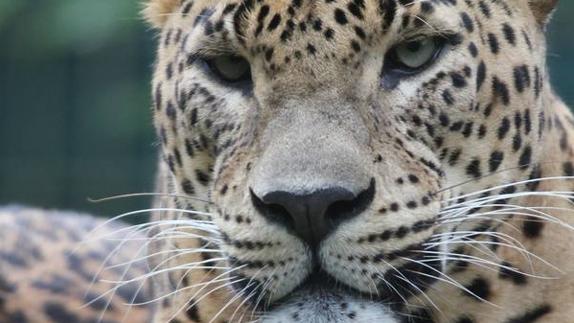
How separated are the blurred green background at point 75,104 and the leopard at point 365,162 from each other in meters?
6.59

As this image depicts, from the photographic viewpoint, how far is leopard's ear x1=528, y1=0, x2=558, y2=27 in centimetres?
448

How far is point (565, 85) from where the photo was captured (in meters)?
10.0

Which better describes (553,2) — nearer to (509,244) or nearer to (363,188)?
(509,244)

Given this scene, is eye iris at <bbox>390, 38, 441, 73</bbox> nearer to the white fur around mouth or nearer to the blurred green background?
the white fur around mouth

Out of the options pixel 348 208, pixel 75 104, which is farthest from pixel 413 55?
pixel 75 104

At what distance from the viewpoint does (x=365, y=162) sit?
13.0 ft

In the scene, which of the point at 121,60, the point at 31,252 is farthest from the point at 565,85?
the point at 31,252

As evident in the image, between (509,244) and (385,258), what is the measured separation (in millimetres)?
617

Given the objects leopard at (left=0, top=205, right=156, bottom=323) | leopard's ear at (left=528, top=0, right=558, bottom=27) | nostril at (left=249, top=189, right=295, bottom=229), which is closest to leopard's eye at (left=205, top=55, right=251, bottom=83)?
nostril at (left=249, top=189, right=295, bottom=229)

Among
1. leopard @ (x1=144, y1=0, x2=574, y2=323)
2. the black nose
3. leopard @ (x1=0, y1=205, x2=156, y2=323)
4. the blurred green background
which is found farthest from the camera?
the blurred green background

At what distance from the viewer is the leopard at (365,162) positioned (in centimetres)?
393

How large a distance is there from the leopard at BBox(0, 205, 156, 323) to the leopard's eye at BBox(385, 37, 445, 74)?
1912mm

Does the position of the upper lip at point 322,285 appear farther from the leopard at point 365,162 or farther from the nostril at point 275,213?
the nostril at point 275,213

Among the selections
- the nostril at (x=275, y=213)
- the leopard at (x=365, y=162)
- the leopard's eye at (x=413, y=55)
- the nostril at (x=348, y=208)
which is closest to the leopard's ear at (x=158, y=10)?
the leopard at (x=365, y=162)
